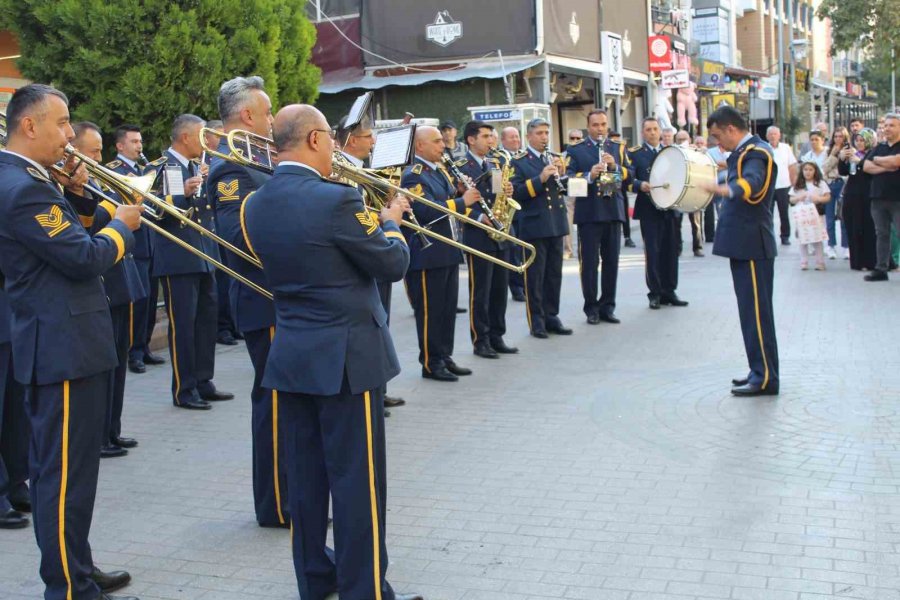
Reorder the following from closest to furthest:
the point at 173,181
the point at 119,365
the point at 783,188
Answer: the point at 119,365, the point at 173,181, the point at 783,188

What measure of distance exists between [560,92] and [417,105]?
4012mm

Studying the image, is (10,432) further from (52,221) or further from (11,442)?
(52,221)

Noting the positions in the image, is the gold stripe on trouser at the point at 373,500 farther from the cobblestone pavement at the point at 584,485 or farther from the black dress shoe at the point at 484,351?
the black dress shoe at the point at 484,351

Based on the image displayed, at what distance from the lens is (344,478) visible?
379 centimetres

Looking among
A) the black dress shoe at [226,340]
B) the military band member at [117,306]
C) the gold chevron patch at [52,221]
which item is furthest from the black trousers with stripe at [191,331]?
the gold chevron patch at [52,221]

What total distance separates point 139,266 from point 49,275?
476cm

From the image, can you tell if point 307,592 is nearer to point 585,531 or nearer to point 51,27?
point 585,531

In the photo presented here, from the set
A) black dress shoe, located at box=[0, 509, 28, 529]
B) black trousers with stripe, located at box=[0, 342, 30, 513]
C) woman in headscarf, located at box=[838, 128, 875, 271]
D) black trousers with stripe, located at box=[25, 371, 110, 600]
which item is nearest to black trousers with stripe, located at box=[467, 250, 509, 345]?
black trousers with stripe, located at box=[0, 342, 30, 513]

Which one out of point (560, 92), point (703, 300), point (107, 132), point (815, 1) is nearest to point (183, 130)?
point (107, 132)

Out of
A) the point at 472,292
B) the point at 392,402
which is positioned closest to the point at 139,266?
the point at 392,402

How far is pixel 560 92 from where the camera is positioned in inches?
878

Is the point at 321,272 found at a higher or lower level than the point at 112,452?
higher

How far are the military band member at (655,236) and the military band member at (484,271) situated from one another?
86.2 inches

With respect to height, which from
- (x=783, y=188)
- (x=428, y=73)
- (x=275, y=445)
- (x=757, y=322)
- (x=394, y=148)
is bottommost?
(x=275, y=445)
